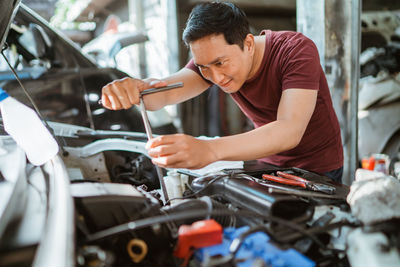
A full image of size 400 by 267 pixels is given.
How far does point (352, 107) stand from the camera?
2.75 metres

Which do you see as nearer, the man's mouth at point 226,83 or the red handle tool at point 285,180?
the red handle tool at point 285,180

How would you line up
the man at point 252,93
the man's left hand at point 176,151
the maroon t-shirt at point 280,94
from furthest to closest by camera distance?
the maroon t-shirt at point 280,94 → the man at point 252,93 → the man's left hand at point 176,151

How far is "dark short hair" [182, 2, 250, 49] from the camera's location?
4.54ft

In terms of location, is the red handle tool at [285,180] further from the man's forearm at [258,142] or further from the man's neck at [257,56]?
the man's neck at [257,56]

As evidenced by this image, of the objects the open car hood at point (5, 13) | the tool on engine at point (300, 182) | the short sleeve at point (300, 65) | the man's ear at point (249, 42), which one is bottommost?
the tool on engine at point (300, 182)

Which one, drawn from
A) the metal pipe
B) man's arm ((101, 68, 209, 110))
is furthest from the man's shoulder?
the metal pipe

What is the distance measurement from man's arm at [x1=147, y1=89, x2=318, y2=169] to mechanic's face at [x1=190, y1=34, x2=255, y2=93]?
232 mm

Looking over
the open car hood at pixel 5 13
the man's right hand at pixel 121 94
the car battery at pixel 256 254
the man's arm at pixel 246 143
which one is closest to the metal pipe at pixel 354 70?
the man's arm at pixel 246 143

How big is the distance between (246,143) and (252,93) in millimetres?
575

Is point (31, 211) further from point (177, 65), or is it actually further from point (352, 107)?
point (177, 65)

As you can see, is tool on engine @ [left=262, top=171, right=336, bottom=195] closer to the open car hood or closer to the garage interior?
the garage interior

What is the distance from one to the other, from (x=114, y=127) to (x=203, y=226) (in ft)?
5.92

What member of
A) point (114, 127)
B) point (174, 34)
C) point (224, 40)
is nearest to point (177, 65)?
point (174, 34)

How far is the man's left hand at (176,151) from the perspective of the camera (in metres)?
1.03
